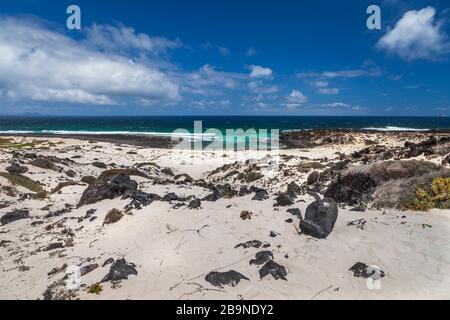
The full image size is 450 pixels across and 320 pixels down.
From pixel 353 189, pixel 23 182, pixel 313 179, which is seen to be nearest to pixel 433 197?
pixel 353 189

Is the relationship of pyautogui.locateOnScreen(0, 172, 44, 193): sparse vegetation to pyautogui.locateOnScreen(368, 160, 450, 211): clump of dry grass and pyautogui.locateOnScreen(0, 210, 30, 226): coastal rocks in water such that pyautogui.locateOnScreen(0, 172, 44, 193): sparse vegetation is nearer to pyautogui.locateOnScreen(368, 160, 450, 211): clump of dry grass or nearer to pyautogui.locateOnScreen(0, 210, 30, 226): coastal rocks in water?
pyautogui.locateOnScreen(0, 210, 30, 226): coastal rocks in water

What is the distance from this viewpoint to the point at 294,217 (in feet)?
36.2

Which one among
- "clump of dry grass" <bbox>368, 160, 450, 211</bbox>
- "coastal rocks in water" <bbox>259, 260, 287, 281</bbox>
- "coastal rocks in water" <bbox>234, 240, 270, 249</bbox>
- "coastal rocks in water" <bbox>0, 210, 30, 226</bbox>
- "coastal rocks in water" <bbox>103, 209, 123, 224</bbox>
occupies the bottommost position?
"coastal rocks in water" <bbox>0, 210, 30, 226</bbox>

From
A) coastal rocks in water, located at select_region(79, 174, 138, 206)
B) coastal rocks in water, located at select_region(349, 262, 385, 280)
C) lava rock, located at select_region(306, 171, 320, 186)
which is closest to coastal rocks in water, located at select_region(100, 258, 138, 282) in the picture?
coastal rocks in water, located at select_region(349, 262, 385, 280)

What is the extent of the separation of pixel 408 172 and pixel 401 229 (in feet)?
19.0

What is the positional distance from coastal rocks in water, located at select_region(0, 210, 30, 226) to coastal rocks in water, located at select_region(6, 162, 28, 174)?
31.5 ft

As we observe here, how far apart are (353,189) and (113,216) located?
9.62 m

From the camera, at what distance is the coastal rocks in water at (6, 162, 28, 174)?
912 inches

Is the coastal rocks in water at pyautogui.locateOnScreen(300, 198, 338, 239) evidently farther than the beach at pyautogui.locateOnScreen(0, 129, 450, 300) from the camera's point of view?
Yes

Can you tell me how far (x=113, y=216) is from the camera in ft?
38.7

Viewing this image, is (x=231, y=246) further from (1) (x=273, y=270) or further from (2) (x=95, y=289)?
(2) (x=95, y=289)
